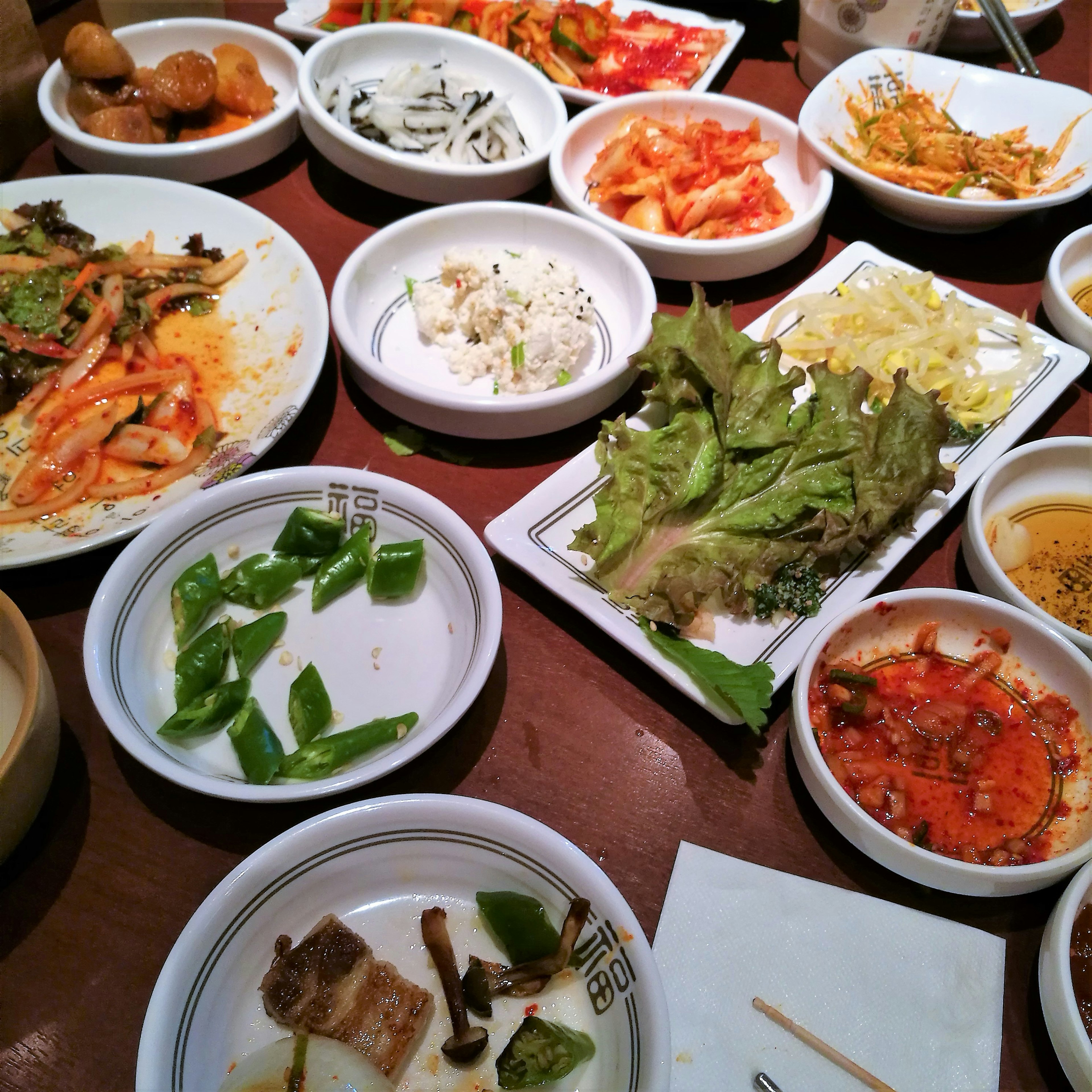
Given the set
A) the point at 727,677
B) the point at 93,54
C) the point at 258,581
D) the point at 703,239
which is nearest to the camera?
the point at 727,677

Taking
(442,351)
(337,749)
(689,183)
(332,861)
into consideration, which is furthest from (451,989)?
(689,183)

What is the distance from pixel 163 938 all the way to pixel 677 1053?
0.98 metres

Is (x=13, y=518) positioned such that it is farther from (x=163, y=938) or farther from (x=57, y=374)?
(x=163, y=938)

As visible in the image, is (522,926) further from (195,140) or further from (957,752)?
(195,140)

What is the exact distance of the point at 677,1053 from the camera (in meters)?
1.34

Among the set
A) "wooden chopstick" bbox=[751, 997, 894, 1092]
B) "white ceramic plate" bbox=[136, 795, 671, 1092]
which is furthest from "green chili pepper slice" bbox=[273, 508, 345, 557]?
"wooden chopstick" bbox=[751, 997, 894, 1092]

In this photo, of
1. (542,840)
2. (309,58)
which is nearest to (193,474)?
(542,840)

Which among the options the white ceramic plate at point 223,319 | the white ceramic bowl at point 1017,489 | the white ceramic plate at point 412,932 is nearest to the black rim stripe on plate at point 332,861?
the white ceramic plate at point 412,932

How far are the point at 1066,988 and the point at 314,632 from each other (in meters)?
1.62

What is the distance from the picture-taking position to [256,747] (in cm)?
151

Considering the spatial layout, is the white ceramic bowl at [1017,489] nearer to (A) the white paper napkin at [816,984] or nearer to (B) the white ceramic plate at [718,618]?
(B) the white ceramic plate at [718,618]

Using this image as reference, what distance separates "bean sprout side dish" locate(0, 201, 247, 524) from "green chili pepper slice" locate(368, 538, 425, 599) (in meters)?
0.60

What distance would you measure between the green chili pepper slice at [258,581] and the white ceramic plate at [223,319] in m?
0.23

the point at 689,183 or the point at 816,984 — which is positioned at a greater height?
the point at 689,183
